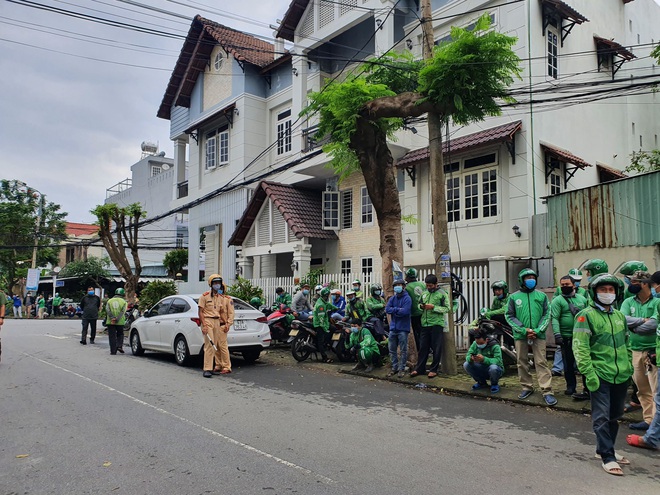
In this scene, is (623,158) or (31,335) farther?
(31,335)

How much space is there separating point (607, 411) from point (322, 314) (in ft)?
24.2

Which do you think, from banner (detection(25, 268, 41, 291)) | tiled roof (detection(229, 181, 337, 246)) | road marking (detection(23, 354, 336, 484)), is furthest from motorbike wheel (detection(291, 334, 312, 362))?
banner (detection(25, 268, 41, 291))

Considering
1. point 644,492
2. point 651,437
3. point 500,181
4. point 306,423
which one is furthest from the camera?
point 500,181

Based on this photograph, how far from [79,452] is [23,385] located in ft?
15.3

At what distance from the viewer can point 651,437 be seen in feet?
17.8

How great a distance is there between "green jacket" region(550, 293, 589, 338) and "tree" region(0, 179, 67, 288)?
37.0 m

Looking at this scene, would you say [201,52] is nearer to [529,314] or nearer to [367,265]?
A: [367,265]

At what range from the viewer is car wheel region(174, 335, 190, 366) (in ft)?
37.2

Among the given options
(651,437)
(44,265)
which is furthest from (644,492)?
(44,265)

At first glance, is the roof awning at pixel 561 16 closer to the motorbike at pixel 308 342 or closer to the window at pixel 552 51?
the window at pixel 552 51

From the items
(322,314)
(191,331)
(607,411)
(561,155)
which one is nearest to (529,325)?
(607,411)

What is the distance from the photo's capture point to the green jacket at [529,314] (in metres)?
7.69

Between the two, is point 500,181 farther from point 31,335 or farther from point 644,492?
point 31,335

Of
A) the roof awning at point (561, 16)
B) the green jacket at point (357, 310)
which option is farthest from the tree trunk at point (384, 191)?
the roof awning at point (561, 16)
